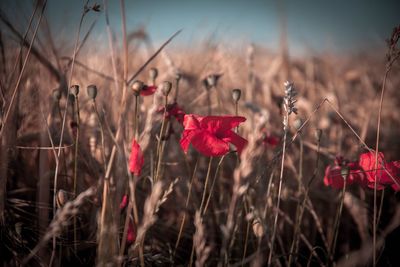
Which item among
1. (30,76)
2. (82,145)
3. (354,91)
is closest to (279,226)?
(82,145)

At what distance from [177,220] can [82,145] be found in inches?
15.7

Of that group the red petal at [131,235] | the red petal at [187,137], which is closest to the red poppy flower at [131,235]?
the red petal at [131,235]

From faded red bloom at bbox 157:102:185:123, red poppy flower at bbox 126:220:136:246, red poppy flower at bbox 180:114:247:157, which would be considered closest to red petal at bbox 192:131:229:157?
red poppy flower at bbox 180:114:247:157

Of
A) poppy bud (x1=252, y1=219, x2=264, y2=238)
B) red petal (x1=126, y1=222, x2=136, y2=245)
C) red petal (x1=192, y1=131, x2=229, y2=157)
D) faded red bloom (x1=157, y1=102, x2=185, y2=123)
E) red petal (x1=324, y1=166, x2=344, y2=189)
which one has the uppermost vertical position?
faded red bloom (x1=157, y1=102, x2=185, y2=123)

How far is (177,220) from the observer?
3.73 feet

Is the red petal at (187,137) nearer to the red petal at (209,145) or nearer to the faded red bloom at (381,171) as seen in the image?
the red petal at (209,145)

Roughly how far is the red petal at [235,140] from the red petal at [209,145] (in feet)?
0.06

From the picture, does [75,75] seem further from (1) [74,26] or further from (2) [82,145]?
(2) [82,145]

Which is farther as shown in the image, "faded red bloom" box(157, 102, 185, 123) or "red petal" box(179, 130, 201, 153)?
"faded red bloom" box(157, 102, 185, 123)

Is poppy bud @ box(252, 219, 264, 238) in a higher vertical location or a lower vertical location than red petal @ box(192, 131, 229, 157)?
lower

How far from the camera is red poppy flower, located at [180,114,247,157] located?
71cm

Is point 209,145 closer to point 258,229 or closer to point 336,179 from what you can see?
point 258,229

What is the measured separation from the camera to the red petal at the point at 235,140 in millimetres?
745

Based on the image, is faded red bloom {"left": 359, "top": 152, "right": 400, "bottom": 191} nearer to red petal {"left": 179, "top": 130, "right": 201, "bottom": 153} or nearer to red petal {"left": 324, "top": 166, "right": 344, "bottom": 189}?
red petal {"left": 324, "top": 166, "right": 344, "bottom": 189}
